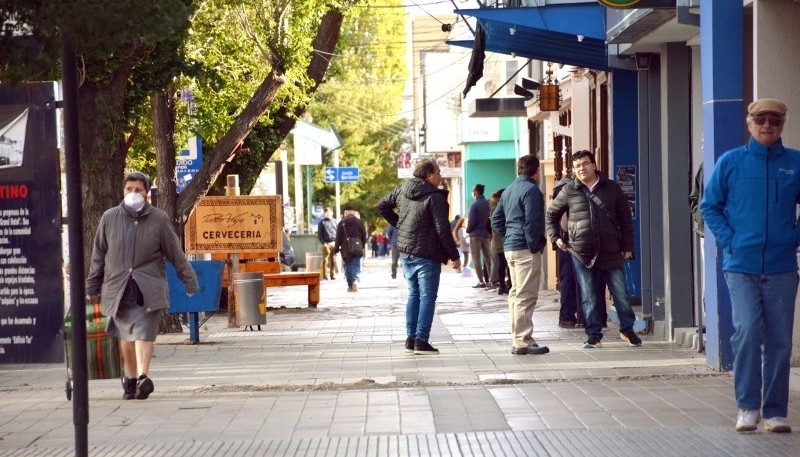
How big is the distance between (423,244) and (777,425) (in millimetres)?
5777

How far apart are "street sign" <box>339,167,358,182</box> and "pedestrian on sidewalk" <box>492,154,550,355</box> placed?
3919 centimetres

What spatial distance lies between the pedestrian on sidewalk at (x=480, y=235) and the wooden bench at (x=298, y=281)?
4089mm

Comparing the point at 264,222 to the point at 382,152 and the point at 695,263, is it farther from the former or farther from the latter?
the point at 382,152

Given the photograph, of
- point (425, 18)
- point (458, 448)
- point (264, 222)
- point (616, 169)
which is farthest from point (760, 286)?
point (425, 18)

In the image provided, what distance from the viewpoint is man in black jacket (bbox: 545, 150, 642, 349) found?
44.7 ft

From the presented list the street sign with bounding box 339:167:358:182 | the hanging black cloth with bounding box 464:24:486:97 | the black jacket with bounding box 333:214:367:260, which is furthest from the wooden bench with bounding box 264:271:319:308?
the street sign with bounding box 339:167:358:182

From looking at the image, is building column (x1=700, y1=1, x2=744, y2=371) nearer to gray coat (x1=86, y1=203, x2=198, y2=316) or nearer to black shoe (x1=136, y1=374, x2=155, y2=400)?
gray coat (x1=86, y1=203, x2=198, y2=316)

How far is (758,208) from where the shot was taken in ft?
26.9

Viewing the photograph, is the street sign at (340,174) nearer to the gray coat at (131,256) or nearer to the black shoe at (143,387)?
the gray coat at (131,256)

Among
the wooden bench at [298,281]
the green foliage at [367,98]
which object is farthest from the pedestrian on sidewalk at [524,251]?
the green foliage at [367,98]

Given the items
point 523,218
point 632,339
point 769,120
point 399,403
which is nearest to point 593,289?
point 632,339

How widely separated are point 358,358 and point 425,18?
7009cm

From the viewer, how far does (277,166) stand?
148 ft

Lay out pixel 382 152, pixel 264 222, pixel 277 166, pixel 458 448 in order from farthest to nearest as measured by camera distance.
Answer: pixel 382 152 < pixel 277 166 < pixel 264 222 < pixel 458 448
